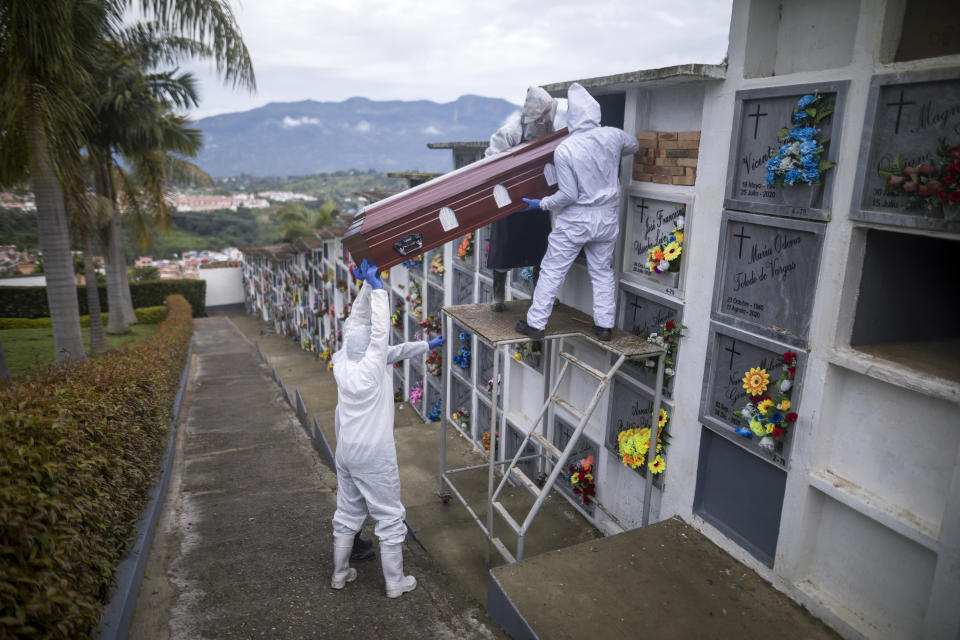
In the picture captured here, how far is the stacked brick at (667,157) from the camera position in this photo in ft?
12.5

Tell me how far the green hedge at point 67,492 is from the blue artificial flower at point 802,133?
3992 millimetres

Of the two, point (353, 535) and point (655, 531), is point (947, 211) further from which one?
point (353, 535)

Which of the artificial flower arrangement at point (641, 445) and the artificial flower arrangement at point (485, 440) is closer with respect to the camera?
the artificial flower arrangement at point (641, 445)

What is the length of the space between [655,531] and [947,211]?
2.51 m

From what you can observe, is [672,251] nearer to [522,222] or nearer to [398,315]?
[522,222]

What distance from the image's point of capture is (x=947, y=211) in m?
2.44

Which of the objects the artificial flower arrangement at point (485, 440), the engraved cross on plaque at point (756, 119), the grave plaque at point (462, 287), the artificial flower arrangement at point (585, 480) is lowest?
the artificial flower arrangement at point (485, 440)

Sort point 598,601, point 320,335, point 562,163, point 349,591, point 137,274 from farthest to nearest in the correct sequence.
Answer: point 137,274 → point 320,335 → point 349,591 → point 562,163 → point 598,601

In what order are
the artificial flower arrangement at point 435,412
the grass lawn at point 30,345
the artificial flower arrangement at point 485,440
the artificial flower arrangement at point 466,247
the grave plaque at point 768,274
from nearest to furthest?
the grave plaque at point 768,274 < the artificial flower arrangement at point 485,440 < the artificial flower arrangement at point 466,247 < the artificial flower arrangement at point 435,412 < the grass lawn at point 30,345

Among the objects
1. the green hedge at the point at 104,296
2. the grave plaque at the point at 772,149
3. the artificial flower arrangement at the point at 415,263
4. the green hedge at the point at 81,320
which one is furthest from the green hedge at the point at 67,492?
the green hedge at the point at 104,296

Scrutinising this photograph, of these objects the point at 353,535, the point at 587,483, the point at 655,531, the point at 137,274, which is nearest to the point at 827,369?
the point at 655,531

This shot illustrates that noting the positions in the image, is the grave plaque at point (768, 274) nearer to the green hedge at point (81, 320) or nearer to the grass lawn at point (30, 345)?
the grass lawn at point (30, 345)

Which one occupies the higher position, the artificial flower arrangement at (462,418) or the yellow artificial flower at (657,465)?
the yellow artificial flower at (657,465)

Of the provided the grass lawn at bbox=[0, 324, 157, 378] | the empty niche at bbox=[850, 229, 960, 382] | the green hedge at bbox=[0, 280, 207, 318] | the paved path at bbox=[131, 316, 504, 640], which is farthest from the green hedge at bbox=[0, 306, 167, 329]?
the empty niche at bbox=[850, 229, 960, 382]
